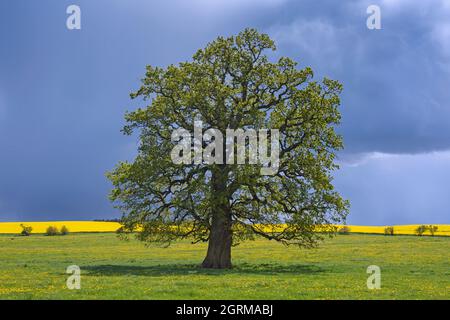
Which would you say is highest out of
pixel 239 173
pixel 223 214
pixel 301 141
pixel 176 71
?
pixel 176 71

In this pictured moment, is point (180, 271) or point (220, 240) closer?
point (180, 271)

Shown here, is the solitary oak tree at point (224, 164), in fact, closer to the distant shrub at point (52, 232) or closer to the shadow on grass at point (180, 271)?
the shadow on grass at point (180, 271)

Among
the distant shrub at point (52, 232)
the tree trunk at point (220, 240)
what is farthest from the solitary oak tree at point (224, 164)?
the distant shrub at point (52, 232)
